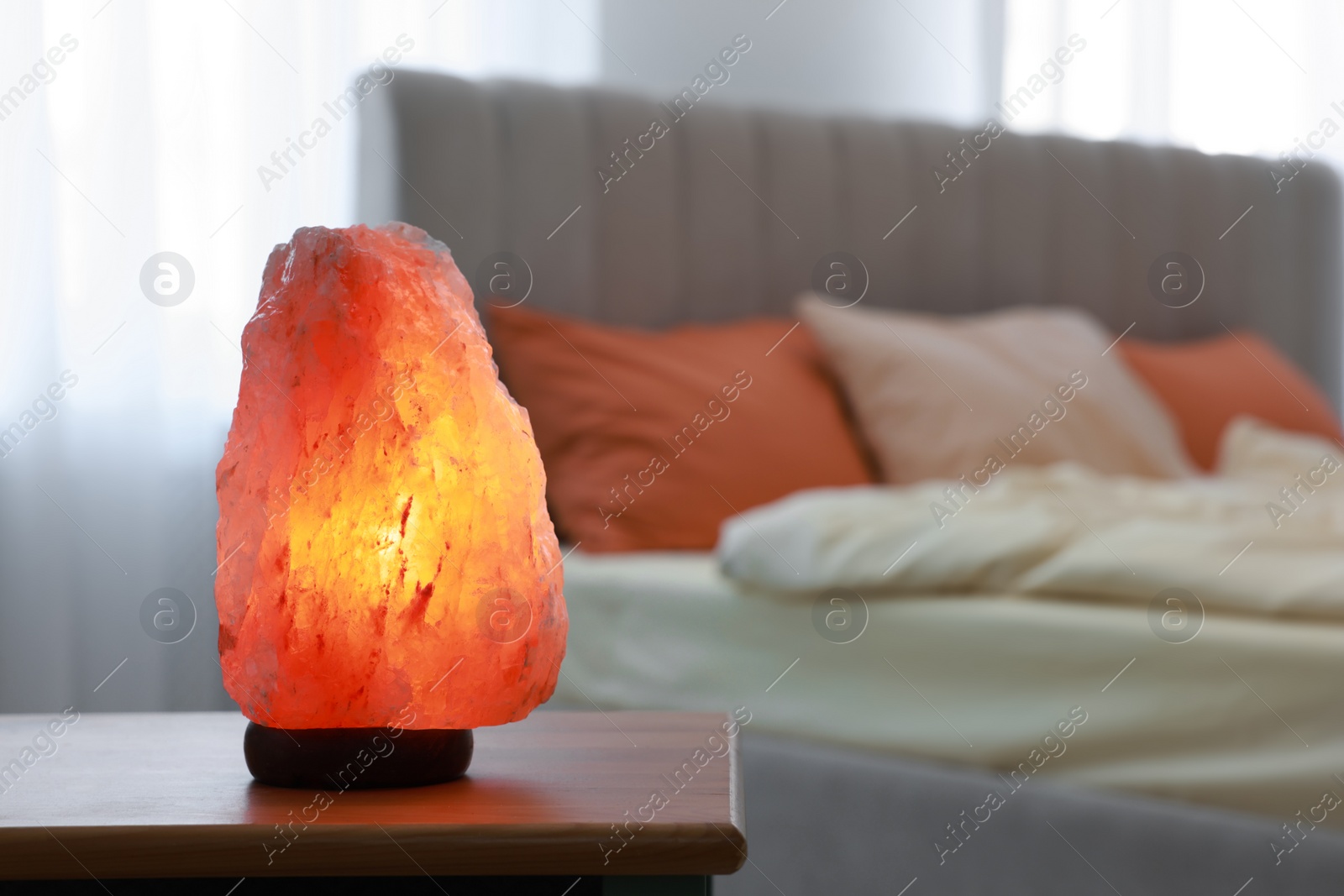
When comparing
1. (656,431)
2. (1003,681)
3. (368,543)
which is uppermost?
(368,543)

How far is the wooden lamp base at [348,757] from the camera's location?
2.37 feet

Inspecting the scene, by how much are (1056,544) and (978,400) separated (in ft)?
2.41

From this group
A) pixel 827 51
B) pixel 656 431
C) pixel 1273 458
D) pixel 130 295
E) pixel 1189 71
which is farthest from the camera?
pixel 1189 71

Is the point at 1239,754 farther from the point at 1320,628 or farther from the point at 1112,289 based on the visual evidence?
the point at 1112,289

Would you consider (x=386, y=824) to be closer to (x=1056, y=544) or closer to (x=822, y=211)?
(x=1056, y=544)

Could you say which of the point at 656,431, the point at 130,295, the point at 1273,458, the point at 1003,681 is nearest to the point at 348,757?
the point at 1003,681

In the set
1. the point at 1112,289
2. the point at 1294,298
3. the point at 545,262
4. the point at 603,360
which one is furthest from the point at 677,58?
the point at 1294,298

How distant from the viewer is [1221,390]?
8.82ft

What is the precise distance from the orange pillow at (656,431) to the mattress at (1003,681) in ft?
0.53

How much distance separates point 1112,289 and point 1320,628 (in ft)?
5.89

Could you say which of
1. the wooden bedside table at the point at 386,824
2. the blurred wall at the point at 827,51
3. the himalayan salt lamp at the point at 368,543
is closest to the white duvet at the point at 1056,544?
the wooden bedside table at the point at 386,824

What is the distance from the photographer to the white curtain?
3.08 m

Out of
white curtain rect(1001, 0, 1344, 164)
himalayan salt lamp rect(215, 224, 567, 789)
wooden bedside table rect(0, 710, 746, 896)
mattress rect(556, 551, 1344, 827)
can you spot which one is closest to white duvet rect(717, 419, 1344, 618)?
mattress rect(556, 551, 1344, 827)

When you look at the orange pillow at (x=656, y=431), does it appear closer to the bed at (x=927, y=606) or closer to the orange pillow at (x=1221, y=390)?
the bed at (x=927, y=606)
